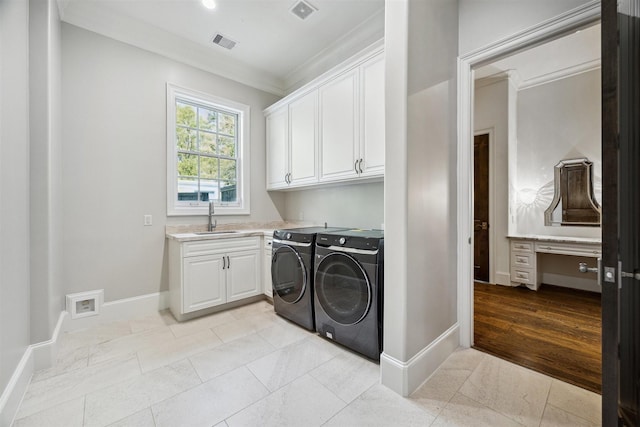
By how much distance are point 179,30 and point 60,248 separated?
8.08 feet

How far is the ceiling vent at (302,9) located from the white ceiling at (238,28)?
1.6 inches

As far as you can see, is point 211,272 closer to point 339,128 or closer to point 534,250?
point 339,128

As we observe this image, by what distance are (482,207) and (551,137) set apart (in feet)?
4.25

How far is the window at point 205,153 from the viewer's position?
10.2 ft

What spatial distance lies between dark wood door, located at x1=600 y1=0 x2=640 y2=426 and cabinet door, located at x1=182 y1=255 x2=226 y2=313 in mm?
2847

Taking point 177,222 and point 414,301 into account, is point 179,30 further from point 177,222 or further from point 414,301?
point 414,301

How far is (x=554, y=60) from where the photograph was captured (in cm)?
352

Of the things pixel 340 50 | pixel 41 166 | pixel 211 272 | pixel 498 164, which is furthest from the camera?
pixel 498 164

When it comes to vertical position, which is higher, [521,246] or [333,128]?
[333,128]

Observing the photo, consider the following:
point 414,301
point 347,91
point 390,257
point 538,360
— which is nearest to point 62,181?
point 347,91

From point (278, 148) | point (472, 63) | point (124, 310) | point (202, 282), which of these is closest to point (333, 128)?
point (278, 148)

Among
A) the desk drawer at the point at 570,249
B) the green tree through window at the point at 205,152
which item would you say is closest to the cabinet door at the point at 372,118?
the green tree through window at the point at 205,152

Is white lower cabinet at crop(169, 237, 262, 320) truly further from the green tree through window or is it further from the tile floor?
the green tree through window

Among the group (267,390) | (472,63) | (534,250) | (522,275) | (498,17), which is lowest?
(267,390)
